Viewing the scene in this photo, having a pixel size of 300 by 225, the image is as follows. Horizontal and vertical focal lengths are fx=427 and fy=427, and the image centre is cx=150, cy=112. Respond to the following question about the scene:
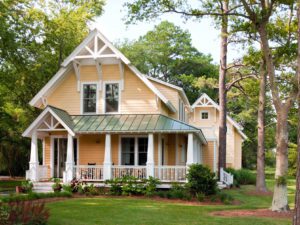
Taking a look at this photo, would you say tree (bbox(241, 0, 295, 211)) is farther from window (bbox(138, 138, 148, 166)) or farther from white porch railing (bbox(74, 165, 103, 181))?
white porch railing (bbox(74, 165, 103, 181))

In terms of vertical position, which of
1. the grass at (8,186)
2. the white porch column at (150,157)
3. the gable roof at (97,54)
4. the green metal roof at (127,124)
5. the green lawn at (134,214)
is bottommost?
the grass at (8,186)

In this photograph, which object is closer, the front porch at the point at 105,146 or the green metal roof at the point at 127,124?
the green metal roof at the point at 127,124

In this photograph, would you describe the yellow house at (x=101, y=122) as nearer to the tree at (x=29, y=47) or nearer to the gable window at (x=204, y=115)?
the tree at (x=29, y=47)

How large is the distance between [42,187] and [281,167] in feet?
37.8

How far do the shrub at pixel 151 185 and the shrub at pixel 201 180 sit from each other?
5.65 feet

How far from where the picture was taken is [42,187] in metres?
20.8

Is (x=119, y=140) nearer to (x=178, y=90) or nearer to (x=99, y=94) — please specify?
(x=99, y=94)

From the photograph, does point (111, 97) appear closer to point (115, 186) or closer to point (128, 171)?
point (128, 171)

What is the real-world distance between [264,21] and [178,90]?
9.93 m

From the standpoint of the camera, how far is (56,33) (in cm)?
2808

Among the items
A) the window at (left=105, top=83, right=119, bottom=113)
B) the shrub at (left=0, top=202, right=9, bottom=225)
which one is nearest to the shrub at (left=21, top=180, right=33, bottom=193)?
the window at (left=105, top=83, right=119, bottom=113)

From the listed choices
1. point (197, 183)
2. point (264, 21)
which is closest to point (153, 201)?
point (197, 183)

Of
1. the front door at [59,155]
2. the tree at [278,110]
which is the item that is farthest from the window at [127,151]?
the tree at [278,110]

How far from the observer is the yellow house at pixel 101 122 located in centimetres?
2077
